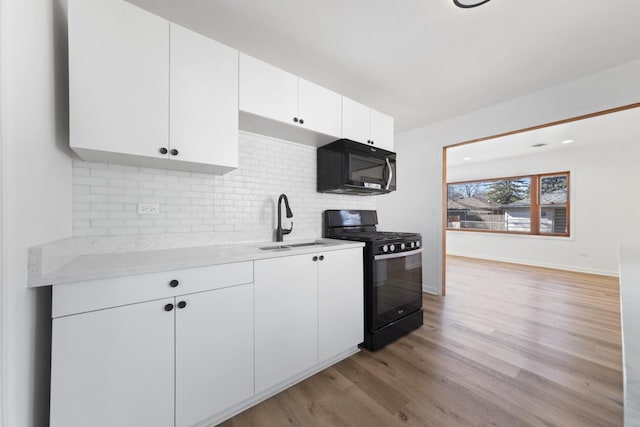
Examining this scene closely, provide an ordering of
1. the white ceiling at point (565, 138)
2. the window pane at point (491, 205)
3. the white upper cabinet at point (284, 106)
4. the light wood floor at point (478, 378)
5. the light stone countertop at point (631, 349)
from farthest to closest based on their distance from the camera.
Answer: the window pane at point (491, 205)
the white ceiling at point (565, 138)
the white upper cabinet at point (284, 106)
the light wood floor at point (478, 378)
the light stone countertop at point (631, 349)

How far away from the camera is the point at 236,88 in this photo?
161cm

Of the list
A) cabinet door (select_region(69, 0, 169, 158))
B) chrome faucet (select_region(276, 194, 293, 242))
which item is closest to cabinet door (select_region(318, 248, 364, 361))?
chrome faucet (select_region(276, 194, 293, 242))

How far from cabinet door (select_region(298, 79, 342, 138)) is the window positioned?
5.70m

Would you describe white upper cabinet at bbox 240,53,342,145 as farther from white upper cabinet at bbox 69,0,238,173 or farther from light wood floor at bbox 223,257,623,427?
light wood floor at bbox 223,257,623,427

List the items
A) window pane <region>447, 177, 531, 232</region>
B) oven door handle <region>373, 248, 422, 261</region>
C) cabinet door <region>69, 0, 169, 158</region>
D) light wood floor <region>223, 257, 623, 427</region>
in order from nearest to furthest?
cabinet door <region>69, 0, 169, 158</region>, light wood floor <region>223, 257, 623, 427</region>, oven door handle <region>373, 248, 422, 261</region>, window pane <region>447, 177, 531, 232</region>

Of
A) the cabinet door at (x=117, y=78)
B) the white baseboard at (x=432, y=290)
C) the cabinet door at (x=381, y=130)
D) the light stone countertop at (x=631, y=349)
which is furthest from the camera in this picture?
the white baseboard at (x=432, y=290)

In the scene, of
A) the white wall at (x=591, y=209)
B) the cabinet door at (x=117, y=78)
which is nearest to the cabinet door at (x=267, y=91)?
the cabinet door at (x=117, y=78)

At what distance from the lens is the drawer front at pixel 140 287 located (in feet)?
3.16

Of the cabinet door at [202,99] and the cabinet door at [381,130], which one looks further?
the cabinet door at [381,130]

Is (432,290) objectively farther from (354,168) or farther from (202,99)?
(202,99)

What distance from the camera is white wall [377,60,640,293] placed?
2268 millimetres

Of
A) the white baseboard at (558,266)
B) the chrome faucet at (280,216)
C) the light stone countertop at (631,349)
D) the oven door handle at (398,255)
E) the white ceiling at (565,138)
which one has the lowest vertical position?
the white baseboard at (558,266)

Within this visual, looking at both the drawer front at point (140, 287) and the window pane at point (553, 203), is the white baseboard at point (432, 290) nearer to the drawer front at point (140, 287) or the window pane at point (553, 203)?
the drawer front at point (140, 287)

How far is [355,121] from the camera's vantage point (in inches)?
91.0
